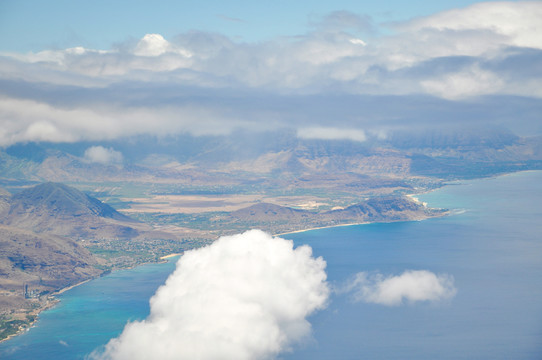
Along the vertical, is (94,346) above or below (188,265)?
below

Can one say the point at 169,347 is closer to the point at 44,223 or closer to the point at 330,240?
the point at 330,240

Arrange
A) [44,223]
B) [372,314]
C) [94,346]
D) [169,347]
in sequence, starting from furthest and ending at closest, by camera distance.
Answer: [44,223]
[372,314]
[94,346]
[169,347]

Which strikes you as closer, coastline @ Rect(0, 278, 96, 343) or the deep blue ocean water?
the deep blue ocean water

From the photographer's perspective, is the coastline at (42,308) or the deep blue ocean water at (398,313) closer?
the deep blue ocean water at (398,313)

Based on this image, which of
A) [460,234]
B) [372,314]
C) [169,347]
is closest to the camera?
[169,347]

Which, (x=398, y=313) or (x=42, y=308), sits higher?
(x=398, y=313)

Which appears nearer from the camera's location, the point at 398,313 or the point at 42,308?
the point at 398,313

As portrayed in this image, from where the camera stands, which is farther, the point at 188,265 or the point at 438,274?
the point at 438,274

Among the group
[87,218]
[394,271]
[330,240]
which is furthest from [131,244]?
[394,271]
